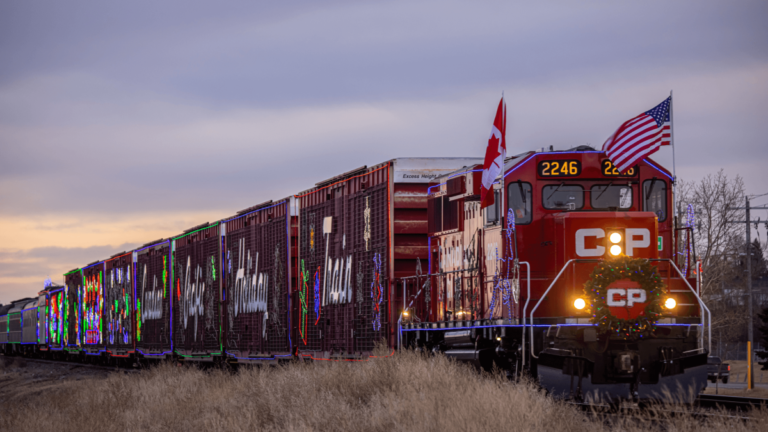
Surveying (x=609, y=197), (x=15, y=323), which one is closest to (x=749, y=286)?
(x=609, y=197)

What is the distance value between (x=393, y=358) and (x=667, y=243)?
4.44 metres

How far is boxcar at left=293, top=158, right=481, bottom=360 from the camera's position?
1543 cm

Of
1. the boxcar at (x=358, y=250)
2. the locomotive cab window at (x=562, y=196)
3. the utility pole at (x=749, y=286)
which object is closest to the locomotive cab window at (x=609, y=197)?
the locomotive cab window at (x=562, y=196)

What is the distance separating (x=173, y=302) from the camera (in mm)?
29062

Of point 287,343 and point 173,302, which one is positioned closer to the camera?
point 287,343

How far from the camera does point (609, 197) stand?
12.6 meters

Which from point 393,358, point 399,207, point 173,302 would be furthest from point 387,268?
point 173,302

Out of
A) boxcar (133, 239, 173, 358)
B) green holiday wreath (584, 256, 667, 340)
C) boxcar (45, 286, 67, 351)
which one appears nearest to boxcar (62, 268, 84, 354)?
boxcar (45, 286, 67, 351)

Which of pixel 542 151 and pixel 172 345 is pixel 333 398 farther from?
pixel 172 345

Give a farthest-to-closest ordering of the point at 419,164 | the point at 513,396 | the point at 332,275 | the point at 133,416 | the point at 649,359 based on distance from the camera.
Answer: the point at 332,275, the point at 419,164, the point at 133,416, the point at 649,359, the point at 513,396

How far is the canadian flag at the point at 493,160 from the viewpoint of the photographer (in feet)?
40.4

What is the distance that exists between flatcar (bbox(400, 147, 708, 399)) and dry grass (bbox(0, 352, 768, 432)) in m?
0.60

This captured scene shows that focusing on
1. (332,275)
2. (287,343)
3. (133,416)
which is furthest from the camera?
(287,343)

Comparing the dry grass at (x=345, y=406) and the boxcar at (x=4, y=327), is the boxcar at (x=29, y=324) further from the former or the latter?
the dry grass at (x=345, y=406)
